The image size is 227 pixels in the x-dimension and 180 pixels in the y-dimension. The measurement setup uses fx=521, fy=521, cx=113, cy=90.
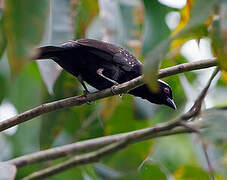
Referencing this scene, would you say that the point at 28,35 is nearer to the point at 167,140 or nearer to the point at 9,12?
the point at 9,12

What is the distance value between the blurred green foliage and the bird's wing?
0.24 ft

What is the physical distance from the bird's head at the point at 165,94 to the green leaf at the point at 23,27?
261cm

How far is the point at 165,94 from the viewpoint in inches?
166

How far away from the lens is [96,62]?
13.5 feet

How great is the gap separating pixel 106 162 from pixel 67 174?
0.50 m

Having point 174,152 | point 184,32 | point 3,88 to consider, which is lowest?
point 174,152

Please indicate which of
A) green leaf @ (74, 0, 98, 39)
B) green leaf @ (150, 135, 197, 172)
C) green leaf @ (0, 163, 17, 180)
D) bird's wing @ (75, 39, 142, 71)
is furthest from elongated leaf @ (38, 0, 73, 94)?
green leaf @ (150, 135, 197, 172)

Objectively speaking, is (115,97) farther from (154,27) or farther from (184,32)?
(184,32)

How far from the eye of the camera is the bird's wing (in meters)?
3.91

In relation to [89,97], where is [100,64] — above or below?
below

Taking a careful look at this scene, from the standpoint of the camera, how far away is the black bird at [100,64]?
3916 millimetres

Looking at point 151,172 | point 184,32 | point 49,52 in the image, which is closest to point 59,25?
point 49,52

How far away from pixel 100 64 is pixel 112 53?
0.47 feet

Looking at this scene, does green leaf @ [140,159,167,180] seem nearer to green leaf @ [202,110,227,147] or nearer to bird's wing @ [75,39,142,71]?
bird's wing @ [75,39,142,71]
